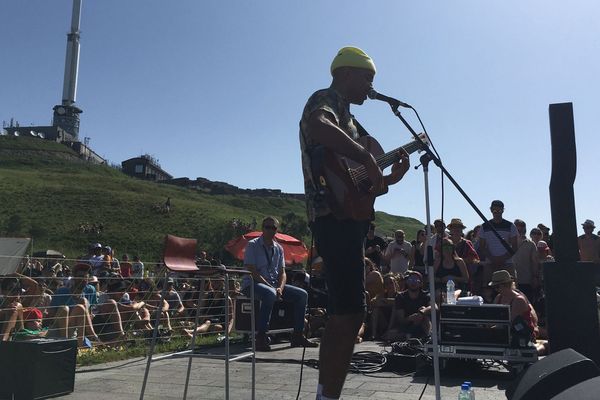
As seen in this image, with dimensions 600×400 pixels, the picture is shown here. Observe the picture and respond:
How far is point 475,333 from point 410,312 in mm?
2323

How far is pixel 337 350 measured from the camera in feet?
9.42

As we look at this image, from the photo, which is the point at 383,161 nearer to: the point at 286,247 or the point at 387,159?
the point at 387,159

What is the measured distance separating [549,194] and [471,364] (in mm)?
3225

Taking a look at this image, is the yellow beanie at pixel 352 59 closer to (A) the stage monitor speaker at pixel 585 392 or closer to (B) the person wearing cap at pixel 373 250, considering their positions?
(A) the stage monitor speaker at pixel 585 392

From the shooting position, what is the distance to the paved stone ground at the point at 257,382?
14.2 feet

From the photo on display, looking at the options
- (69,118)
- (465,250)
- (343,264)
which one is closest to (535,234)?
(465,250)

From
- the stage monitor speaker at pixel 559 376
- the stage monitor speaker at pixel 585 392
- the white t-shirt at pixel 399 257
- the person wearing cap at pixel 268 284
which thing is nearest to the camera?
the stage monitor speaker at pixel 585 392

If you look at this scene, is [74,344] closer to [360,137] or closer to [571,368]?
[360,137]

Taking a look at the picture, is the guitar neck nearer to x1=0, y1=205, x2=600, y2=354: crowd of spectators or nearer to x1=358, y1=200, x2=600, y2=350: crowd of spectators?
x1=0, y1=205, x2=600, y2=354: crowd of spectators

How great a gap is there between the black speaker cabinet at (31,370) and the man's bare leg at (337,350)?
94.2 inches

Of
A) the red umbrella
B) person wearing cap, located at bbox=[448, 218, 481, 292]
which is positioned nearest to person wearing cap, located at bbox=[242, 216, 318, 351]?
person wearing cap, located at bbox=[448, 218, 481, 292]

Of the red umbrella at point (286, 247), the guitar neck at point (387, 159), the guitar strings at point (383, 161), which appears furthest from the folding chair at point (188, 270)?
the red umbrella at point (286, 247)

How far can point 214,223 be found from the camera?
58625 millimetres

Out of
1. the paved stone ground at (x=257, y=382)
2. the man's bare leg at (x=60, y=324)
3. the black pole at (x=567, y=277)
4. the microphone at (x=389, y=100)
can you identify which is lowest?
the paved stone ground at (x=257, y=382)
